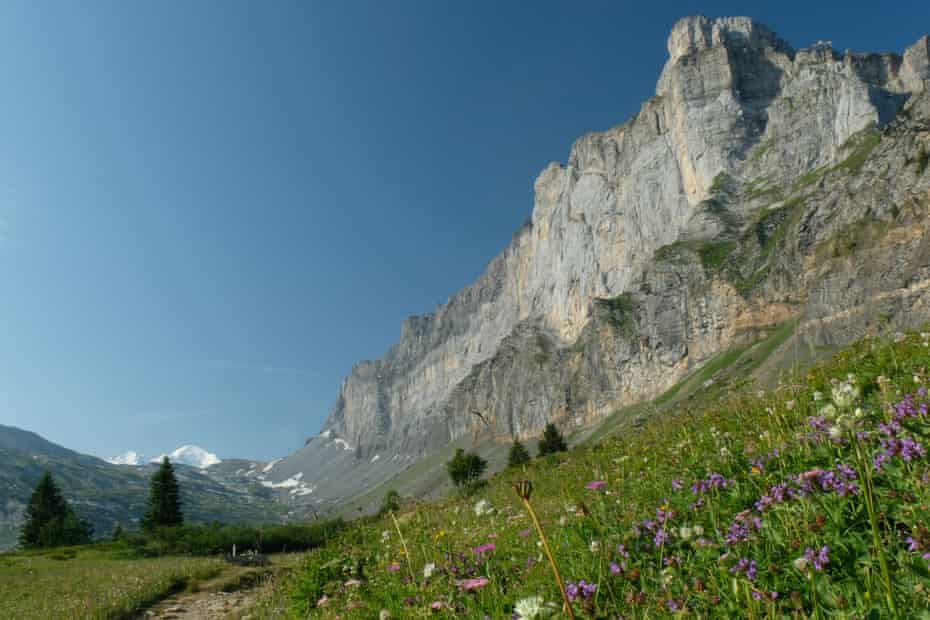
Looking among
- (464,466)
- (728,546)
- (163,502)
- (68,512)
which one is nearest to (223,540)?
(464,466)

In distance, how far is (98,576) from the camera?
68.5ft

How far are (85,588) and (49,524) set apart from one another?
62.1 meters

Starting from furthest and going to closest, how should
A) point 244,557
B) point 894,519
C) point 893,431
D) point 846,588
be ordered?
point 244,557, point 893,431, point 894,519, point 846,588

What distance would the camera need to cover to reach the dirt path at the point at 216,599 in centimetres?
1389

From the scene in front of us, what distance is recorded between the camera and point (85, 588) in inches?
703

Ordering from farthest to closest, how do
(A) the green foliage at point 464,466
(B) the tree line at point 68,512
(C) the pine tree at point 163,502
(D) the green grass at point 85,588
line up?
(C) the pine tree at point 163,502 < (B) the tree line at point 68,512 < (A) the green foliage at point 464,466 < (D) the green grass at point 85,588

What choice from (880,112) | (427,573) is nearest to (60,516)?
(427,573)

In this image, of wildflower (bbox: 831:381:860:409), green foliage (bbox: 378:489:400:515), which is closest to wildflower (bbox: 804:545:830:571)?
wildflower (bbox: 831:381:860:409)

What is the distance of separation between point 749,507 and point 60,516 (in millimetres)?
92156

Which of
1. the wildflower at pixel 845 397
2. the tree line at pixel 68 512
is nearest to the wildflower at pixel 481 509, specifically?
the wildflower at pixel 845 397

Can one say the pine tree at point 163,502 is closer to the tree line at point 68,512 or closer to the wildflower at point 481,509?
the tree line at point 68,512

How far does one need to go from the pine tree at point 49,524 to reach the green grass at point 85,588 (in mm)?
46408

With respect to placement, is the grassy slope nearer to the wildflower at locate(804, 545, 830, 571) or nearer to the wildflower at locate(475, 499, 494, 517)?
the wildflower at locate(804, 545, 830, 571)

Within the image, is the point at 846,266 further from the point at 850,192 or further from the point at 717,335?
the point at 717,335
